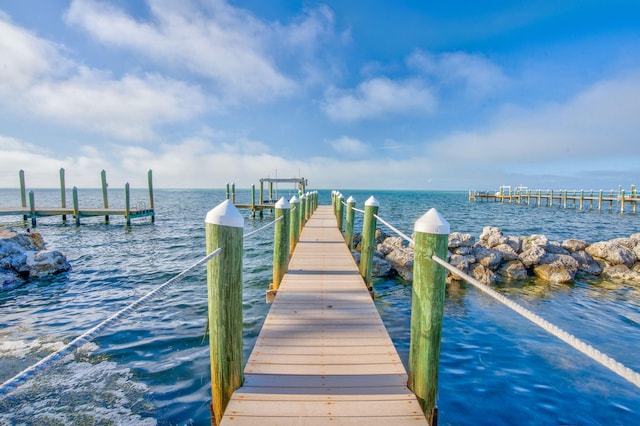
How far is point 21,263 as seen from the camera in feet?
30.8

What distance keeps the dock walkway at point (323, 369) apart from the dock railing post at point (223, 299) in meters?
0.15

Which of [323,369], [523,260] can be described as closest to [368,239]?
[323,369]

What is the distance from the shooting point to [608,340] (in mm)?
5355

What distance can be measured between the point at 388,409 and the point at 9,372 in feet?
17.7

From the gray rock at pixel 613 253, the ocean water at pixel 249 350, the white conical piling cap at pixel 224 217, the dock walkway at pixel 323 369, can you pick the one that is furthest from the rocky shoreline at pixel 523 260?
the white conical piling cap at pixel 224 217

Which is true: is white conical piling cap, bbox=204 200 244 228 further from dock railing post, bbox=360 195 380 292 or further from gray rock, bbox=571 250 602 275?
gray rock, bbox=571 250 602 275

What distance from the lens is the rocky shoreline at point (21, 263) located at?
892 centimetres

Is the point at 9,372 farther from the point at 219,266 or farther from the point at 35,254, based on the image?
the point at 35,254

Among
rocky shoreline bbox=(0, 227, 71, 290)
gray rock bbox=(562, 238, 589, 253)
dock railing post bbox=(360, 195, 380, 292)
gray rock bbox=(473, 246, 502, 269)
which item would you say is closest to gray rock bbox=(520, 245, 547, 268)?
gray rock bbox=(473, 246, 502, 269)

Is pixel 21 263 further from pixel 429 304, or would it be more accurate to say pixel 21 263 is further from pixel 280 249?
pixel 429 304

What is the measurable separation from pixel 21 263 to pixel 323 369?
11.0 metres

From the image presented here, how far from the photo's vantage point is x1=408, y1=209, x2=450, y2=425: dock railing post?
238 cm

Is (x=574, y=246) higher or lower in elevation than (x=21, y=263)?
higher

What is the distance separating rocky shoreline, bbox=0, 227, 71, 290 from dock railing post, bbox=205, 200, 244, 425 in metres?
9.67
